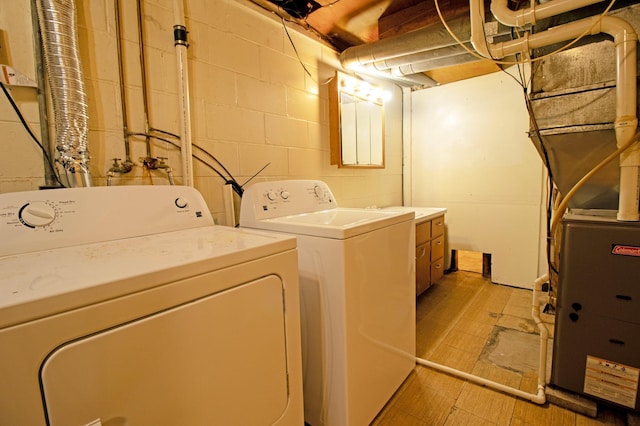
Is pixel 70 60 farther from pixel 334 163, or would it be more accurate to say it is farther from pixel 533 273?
pixel 533 273

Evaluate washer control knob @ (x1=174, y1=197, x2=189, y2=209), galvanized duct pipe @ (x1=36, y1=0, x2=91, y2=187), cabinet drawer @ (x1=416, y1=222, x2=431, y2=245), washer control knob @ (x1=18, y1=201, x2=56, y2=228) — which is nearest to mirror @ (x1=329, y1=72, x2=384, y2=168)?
cabinet drawer @ (x1=416, y1=222, x2=431, y2=245)

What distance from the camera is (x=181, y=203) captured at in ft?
4.05

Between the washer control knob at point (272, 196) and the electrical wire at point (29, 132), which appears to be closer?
the electrical wire at point (29, 132)

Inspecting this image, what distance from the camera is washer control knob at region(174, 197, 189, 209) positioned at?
48.1 inches

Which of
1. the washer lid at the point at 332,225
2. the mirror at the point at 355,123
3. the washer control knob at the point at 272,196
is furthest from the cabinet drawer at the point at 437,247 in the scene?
the washer control knob at the point at 272,196

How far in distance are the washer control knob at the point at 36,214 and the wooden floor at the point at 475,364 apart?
1.55 meters

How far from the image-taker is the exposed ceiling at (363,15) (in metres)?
1.86

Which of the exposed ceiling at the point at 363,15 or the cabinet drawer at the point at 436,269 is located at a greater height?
the exposed ceiling at the point at 363,15

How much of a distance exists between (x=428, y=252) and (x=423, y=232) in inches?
9.5

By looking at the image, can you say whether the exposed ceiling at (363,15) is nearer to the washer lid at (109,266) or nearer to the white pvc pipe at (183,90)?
the white pvc pipe at (183,90)

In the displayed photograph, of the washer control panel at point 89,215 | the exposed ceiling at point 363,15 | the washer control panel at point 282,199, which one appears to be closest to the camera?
the washer control panel at point 89,215

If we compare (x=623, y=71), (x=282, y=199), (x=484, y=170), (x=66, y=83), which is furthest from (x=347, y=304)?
(x=484, y=170)

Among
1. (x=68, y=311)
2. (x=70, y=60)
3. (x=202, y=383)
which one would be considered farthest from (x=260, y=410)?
(x=70, y=60)

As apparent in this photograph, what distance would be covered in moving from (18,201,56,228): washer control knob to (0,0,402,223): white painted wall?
0.25 metres
